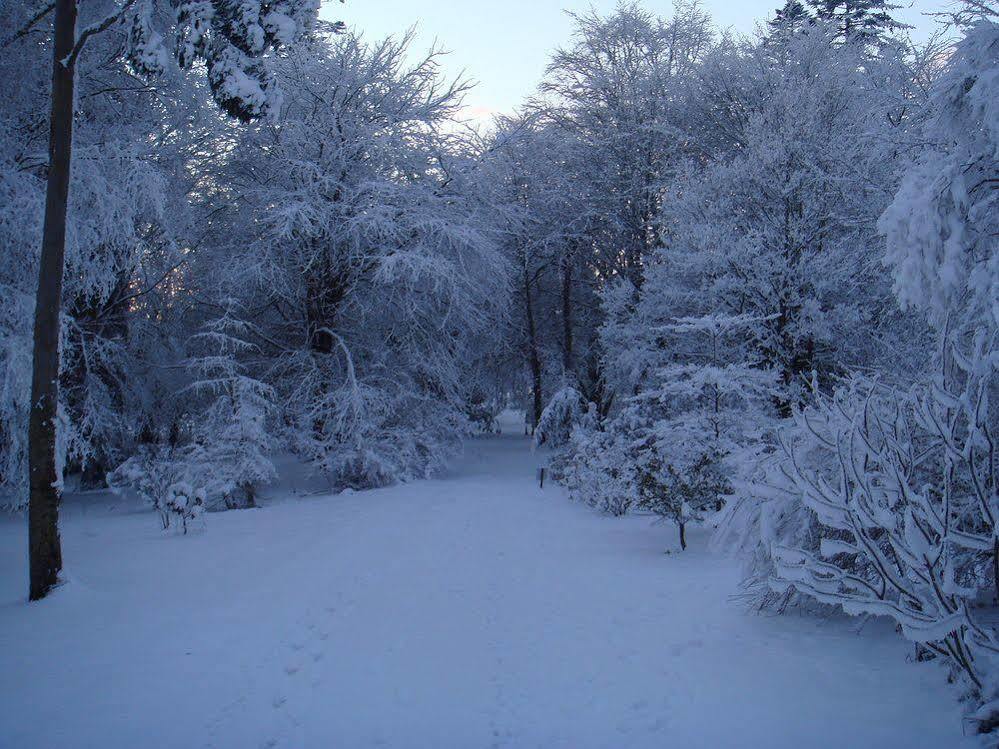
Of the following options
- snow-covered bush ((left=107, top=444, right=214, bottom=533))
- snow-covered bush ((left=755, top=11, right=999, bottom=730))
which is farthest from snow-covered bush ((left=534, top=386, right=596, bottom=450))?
snow-covered bush ((left=755, top=11, right=999, bottom=730))

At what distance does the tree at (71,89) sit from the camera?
601cm

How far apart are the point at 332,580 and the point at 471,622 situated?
1887 millimetres

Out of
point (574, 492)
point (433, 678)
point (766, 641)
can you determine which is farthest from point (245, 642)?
point (574, 492)

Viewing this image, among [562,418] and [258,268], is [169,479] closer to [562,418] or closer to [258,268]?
[258,268]

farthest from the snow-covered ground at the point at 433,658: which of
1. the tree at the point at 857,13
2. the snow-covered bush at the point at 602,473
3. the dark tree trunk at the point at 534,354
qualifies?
the tree at the point at 857,13

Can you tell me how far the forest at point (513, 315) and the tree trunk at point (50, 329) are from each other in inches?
1.4

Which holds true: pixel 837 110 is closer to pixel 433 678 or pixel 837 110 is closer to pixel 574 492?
pixel 574 492

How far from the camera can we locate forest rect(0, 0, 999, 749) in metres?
4.73

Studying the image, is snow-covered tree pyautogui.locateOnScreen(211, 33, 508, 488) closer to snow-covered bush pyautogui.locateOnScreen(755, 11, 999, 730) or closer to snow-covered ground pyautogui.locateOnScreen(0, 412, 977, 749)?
snow-covered ground pyautogui.locateOnScreen(0, 412, 977, 749)

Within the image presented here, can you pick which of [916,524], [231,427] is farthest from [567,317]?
[916,524]

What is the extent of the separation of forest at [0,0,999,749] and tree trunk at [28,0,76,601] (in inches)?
1.4

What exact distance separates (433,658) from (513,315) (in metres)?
17.9

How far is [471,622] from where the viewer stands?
239 inches

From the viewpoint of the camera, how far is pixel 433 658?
5.23m
